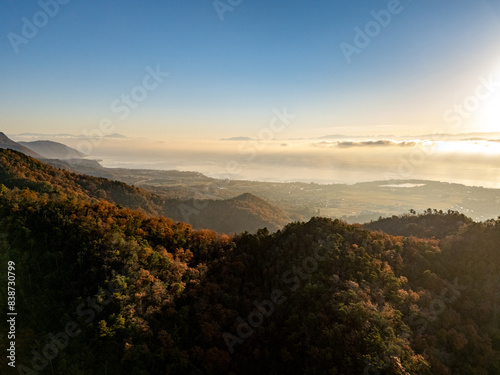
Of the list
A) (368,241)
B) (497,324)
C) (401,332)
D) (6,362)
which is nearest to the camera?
(6,362)

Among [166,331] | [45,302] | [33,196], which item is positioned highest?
[33,196]

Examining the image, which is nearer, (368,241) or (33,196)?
(33,196)

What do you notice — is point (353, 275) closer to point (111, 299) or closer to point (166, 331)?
point (166, 331)

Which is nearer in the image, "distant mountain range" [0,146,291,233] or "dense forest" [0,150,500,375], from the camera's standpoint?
"dense forest" [0,150,500,375]

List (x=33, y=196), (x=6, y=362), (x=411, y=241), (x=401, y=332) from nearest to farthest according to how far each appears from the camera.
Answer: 1. (x=6, y=362)
2. (x=401, y=332)
3. (x=33, y=196)
4. (x=411, y=241)

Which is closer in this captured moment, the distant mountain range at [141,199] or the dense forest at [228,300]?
the dense forest at [228,300]

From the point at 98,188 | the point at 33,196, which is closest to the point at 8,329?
the point at 33,196

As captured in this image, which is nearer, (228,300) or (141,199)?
(228,300)

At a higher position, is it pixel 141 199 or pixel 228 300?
pixel 141 199
